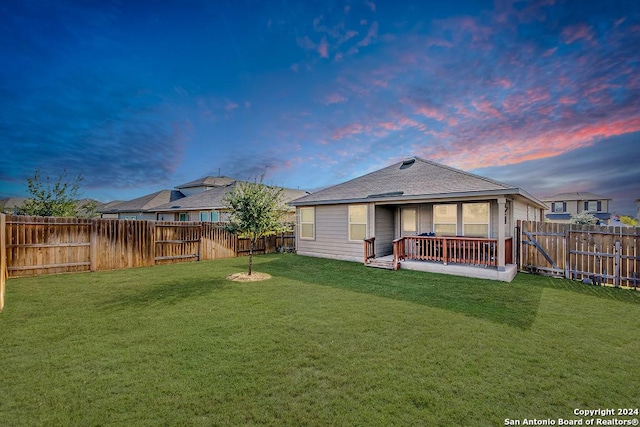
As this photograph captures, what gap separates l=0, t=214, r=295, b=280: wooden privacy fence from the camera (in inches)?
339

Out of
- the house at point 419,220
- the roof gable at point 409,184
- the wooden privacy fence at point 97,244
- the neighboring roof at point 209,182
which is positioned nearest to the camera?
the wooden privacy fence at point 97,244

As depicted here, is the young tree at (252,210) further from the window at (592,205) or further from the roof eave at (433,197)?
the window at (592,205)

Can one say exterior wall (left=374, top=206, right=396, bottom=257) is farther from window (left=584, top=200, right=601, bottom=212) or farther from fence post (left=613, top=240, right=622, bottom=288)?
window (left=584, top=200, right=601, bottom=212)

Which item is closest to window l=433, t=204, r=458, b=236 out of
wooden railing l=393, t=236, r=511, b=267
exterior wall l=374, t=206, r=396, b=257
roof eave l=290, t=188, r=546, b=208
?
wooden railing l=393, t=236, r=511, b=267

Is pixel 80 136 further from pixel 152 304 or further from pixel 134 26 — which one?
pixel 152 304

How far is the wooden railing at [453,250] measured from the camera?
901 centimetres

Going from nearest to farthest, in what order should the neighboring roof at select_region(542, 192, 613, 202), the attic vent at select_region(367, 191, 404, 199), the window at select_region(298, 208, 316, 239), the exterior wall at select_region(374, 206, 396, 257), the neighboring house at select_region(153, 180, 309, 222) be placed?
the attic vent at select_region(367, 191, 404, 199)
the exterior wall at select_region(374, 206, 396, 257)
the window at select_region(298, 208, 316, 239)
the neighboring house at select_region(153, 180, 309, 222)
the neighboring roof at select_region(542, 192, 613, 202)

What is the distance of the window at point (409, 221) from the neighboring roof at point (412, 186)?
1.24 m

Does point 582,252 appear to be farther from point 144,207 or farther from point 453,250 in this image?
point 144,207

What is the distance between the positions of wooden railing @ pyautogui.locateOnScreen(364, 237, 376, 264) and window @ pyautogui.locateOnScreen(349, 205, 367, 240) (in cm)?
58

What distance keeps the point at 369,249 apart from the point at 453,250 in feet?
10.6

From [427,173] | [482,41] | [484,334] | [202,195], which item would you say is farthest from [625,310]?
[202,195]

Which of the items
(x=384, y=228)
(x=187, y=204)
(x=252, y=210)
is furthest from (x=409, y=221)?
(x=187, y=204)

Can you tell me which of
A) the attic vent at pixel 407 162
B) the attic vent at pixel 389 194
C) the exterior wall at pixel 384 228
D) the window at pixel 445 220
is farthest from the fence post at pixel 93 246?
the attic vent at pixel 407 162
